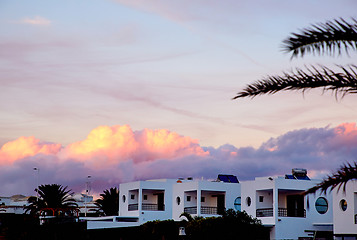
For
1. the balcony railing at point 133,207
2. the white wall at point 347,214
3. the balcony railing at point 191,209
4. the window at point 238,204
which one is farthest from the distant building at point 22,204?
the white wall at point 347,214

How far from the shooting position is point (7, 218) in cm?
4800

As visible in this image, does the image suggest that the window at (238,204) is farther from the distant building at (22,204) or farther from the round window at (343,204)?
the distant building at (22,204)

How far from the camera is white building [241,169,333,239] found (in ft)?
128

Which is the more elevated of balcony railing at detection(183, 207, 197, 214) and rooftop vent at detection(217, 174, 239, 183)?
rooftop vent at detection(217, 174, 239, 183)

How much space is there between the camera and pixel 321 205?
129 ft

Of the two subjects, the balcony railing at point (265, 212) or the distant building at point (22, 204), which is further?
the distant building at point (22, 204)

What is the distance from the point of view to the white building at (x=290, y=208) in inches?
1531

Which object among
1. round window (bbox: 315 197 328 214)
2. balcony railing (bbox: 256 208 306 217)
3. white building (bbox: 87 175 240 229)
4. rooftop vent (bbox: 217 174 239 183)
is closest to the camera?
round window (bbox: 315 197 328 214)

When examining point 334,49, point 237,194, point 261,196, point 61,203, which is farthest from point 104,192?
point 334,49

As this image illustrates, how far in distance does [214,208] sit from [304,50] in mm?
38912

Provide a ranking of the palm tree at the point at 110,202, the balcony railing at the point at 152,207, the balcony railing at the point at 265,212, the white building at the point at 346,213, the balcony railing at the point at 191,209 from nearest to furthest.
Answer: the white building at the point at 346,213 < the balcony railing at the point at 265,212 < the balcony railing at the point at 191,209 < the balcony railing at the point at 152,207 < the palm tree at the point at 110,202

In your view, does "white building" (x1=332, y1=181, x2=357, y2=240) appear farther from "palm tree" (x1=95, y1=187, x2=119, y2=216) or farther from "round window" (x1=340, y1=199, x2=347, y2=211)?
"palm tree" (x1=95, y1=187, x2=119, y2=216)

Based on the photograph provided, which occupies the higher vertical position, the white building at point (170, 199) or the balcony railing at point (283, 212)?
the white building at point (170, 199)

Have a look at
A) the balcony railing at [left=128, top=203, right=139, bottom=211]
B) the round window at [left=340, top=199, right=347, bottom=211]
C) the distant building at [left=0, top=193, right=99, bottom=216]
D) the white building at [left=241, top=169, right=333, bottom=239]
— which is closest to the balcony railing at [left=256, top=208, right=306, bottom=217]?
the white building at [left=241, top=169, right=333, bottom=239]
